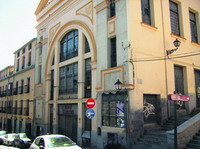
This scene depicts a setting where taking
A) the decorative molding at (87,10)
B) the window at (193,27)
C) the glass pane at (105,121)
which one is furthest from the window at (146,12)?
the glass pane at (105,121)

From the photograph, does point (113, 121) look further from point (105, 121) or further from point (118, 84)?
point (118, 84)

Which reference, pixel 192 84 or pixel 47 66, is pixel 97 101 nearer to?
pixel 192 84

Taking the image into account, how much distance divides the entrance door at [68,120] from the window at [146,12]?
8.74m

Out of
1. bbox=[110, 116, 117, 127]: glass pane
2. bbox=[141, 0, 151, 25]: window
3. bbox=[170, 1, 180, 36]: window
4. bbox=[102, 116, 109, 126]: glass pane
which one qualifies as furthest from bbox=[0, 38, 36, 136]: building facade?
bbox=[170, 1, 180, 36]: window

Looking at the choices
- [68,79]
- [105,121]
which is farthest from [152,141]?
[68,79]

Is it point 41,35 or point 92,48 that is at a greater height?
point 41,35

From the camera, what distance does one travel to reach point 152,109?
42.5 ft

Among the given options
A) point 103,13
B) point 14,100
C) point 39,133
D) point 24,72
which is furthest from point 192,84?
point 14,100

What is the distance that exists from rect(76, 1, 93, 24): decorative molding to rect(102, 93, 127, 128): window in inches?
260

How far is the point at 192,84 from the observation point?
15742 mm

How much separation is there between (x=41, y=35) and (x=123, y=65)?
1484 centimetres

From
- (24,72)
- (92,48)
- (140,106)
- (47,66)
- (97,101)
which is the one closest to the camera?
(140,106)

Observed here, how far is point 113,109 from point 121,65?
2.76 meters

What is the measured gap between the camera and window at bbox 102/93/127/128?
1212 centimetres
